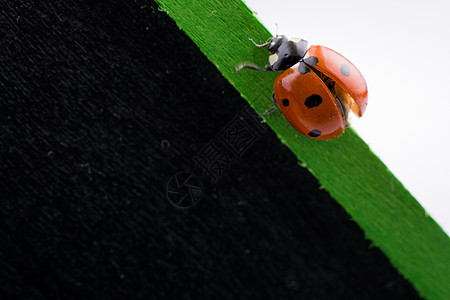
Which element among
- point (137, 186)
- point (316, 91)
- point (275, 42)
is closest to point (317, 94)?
point (316, 91)

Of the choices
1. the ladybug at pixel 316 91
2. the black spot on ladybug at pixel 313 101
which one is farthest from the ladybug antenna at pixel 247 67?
the black spot on ladybug at pixel 313 101

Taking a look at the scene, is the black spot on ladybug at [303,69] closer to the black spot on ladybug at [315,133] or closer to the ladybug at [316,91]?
the ladybug at [316,91]

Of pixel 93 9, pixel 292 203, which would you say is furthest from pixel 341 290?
pixel 93 9

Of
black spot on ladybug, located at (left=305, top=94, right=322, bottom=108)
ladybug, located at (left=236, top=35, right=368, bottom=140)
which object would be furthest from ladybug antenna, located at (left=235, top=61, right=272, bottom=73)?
black spot on ladybug, located at (left=305, top=94, right=322, bottom=108)

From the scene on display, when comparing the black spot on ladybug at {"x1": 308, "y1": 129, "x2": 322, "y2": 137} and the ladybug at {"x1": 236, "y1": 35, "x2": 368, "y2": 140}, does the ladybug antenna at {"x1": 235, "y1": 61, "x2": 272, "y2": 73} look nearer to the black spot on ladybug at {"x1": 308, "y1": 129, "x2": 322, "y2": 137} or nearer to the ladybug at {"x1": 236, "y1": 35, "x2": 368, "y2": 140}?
the ladybug at {"x1": 236, "y1": 35, "x2": 368, "y2": 140}

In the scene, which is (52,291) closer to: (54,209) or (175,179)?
(54,209)

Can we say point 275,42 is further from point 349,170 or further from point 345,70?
point 349,170
